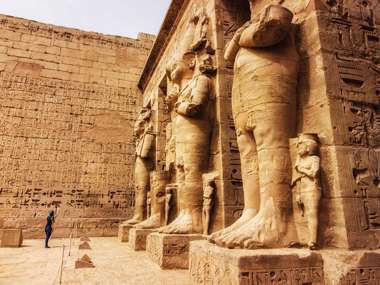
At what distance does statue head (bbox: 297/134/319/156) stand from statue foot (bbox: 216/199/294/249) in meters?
0.51

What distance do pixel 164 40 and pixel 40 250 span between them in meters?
5.94

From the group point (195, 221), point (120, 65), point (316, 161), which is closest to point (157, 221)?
point (195, 221)

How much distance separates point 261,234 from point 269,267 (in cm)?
31

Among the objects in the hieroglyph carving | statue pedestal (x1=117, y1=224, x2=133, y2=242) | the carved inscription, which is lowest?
the carved inscription

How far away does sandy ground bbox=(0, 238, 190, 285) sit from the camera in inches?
143

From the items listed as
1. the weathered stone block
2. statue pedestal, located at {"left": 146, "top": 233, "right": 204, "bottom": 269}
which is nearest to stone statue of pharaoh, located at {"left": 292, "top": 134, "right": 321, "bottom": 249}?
statue pedestal, located at {"left": 146, "top": 233, "right": 204, "bottom": 269}

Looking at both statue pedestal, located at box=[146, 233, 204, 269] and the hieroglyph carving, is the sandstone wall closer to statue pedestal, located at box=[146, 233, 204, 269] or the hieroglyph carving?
statue pedestal, located at box=[146, 233, 204, 269]

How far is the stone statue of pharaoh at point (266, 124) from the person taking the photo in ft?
8.51

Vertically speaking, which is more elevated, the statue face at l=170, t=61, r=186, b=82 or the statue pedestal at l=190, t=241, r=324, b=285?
the statue face at l=170, t=61, r=186, b=82

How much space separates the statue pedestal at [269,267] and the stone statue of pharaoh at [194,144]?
6.63 feet

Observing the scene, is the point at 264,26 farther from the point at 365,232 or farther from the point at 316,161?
the point at 365,232

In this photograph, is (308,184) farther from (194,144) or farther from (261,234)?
(194,144)

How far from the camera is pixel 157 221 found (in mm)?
6375

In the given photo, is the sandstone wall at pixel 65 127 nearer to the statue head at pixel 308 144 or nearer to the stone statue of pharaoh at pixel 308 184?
the stone statue of pharaoh at pixel 308 184
